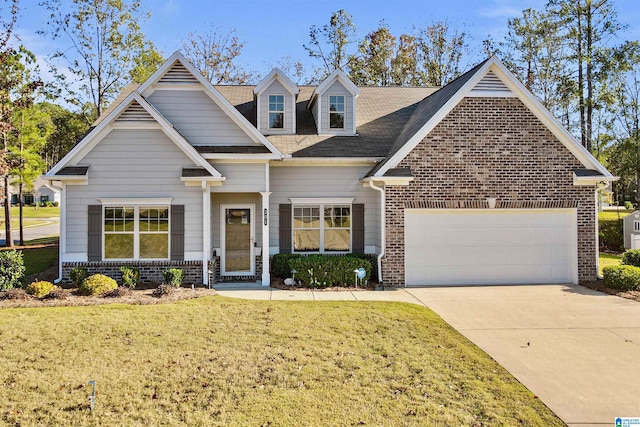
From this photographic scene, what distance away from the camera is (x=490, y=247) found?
43.4ft

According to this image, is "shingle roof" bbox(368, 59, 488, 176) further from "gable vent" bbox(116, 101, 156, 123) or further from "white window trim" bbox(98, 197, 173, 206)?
"gable vent" bbox(116, 101, 156, 123)

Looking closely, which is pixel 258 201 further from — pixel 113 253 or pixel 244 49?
pixel 244 49

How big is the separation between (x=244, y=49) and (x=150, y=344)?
2613 centimetres

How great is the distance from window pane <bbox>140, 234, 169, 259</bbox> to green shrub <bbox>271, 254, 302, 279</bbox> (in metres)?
3.16

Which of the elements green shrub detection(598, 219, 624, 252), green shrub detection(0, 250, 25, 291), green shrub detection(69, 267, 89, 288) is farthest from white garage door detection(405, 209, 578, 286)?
green shrub detection(598, 219, 624, 252)

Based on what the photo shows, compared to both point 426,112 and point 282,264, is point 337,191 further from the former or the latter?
point 426,112

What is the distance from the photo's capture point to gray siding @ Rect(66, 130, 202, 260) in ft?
40.4

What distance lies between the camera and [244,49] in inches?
1179

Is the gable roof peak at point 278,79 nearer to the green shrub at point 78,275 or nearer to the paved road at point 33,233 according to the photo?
the green shrub at point 78,275

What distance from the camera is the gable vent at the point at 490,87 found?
12938 millimetres

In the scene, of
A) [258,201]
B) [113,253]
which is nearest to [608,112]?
[258,201]

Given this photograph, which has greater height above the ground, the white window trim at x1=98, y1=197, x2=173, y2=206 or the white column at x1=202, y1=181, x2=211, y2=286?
the white window trim at x1=98, y1=197, x2=173, y2=206

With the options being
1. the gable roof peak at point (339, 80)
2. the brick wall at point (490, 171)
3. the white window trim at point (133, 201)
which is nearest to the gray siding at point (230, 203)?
the white window trim at point (133, 201)

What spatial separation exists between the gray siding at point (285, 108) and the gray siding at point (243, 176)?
8.89ft
